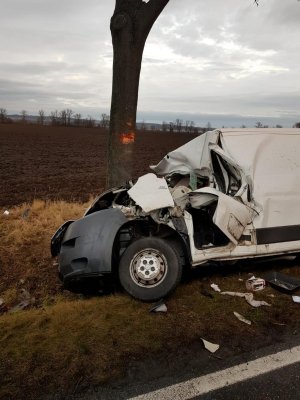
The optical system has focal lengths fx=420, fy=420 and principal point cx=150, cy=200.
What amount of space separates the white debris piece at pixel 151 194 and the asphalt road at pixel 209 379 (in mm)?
1636

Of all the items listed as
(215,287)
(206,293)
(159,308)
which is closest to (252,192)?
(215,287)

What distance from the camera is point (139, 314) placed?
4.07 metres

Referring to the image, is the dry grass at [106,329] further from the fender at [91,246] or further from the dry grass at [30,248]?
the fender at [91,246]

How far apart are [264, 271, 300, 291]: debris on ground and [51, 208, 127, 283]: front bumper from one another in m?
1.81

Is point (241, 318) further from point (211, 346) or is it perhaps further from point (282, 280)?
point (282, 280)

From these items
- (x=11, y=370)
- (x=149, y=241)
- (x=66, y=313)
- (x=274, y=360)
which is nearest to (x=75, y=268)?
(x=66, y=313)

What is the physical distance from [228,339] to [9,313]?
227 centimetres

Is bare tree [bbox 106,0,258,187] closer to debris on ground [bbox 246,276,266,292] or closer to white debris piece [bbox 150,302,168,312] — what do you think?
debris on ground [bbox 246,276,266,292]

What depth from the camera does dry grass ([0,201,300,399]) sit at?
3146 millimetres

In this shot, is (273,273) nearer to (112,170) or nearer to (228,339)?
(228,339)

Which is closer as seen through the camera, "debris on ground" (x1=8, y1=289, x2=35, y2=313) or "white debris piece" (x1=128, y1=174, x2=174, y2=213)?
"white debris piece" (x1=128, y1=174, x2=174, y2=213)

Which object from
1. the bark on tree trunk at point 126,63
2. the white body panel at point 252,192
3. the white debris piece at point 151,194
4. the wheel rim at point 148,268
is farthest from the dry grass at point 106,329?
the bark on tree trunk at point 126,63

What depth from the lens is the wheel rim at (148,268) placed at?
4348 mm

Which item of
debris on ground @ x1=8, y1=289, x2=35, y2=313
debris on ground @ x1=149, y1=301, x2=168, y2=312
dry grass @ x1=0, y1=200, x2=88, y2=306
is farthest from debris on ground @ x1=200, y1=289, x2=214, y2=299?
debris on ground @ x1=8, y1=289, x2=35, y2=313
